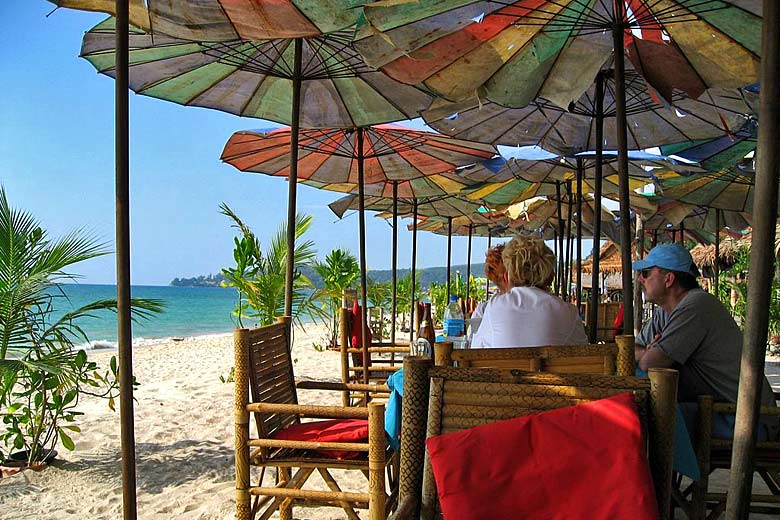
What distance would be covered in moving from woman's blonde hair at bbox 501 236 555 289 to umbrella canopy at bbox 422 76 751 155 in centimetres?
145

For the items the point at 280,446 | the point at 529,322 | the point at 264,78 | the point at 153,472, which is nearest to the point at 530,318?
the point at 529,322

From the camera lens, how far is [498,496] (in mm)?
1457

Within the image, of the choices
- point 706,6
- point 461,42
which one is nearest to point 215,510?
point 461,42

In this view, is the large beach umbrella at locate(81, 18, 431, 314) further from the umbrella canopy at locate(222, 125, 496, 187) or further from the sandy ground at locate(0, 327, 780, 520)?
the sandy ground at locate(0, 327, 780, 520)

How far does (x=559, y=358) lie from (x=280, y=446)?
3.42ft

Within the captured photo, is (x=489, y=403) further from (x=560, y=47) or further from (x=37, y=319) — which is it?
(x=37, y=319)

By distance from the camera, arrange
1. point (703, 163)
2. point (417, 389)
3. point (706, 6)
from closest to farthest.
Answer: point (417, 389)
point (706, 6)
point (703, 163)

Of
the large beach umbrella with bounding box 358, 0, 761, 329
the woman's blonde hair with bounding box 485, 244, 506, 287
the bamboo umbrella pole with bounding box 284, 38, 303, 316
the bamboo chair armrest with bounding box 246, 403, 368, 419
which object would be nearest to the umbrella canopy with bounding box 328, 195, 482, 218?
the bamboo umbrella pole with bounding box 284, 38, 303, 316

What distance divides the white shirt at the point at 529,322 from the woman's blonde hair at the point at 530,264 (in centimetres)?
13

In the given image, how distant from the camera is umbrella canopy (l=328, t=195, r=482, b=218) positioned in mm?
9312

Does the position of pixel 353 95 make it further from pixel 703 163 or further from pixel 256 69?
pixel 703 163

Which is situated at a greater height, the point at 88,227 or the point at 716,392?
the point at 88,227

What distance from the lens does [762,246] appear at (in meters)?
1.35

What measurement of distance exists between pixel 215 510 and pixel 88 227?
192cm
